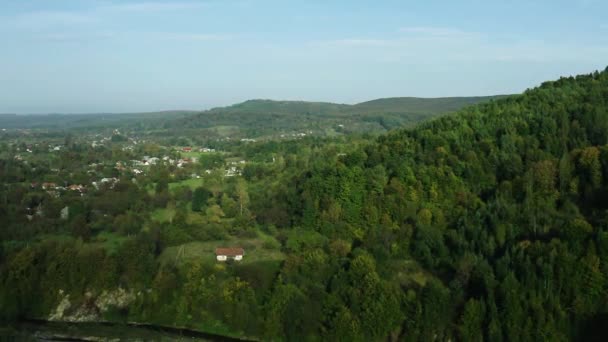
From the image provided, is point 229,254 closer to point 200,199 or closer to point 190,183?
point 200,199

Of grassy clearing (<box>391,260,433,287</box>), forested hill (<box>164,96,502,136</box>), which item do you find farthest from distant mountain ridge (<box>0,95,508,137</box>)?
grassy clearing (<box>391,260,433,287</box>)

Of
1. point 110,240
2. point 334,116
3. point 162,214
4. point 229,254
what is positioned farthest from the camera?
point 334,116

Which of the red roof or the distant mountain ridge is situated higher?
the distant mountain ridge

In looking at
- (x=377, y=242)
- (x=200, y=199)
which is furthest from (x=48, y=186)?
(x=377, y=242)

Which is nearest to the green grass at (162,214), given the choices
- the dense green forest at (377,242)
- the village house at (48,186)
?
the dense green forest at (377,242)

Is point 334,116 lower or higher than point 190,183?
higher

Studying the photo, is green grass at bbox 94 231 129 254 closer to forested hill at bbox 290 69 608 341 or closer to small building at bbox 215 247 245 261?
small building at bbox 215 247 245 261

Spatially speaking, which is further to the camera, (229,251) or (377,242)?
(229,251)
